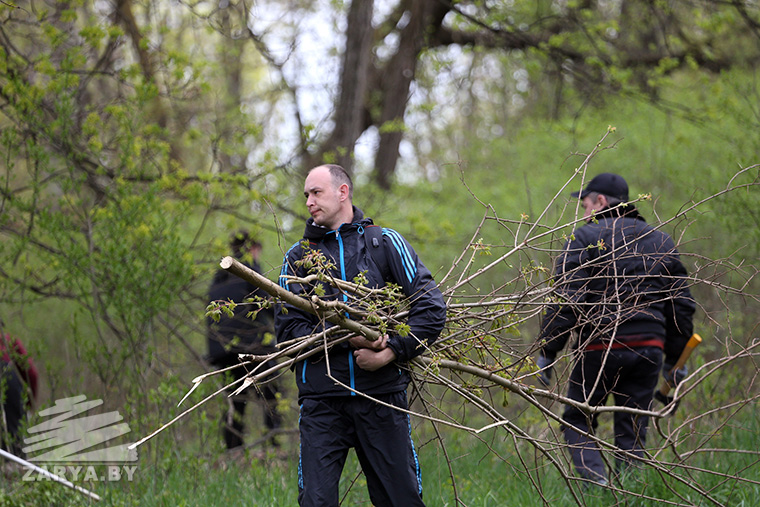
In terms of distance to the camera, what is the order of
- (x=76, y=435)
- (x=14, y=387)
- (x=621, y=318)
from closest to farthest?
(x=621, y=318)
(x=76, y=435)
(x=14, y=387)

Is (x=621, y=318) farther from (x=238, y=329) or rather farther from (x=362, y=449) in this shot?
(x=238, y=329)

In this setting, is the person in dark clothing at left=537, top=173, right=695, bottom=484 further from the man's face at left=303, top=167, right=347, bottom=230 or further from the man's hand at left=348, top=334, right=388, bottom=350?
the man's face at left=303, top=167, right=347, bottom=230

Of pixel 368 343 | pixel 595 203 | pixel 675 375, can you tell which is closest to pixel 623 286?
pixel 595 203

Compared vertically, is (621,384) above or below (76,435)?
below

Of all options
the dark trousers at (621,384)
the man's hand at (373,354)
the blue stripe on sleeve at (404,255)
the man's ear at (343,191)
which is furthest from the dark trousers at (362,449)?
the dark trousers at (621,384)

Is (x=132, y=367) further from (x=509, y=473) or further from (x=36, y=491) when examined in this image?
(x=509, y=473)

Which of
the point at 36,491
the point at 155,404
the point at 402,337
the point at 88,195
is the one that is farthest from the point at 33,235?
the point at 402,337

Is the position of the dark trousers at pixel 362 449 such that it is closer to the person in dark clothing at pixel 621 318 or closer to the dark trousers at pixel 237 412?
the person in dark clothing at pixel 621 318

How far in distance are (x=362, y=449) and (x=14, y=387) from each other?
13.5ft

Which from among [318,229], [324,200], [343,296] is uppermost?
[324,200]

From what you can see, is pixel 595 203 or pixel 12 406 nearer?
pixel 595 203

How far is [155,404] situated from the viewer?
19.2 feet

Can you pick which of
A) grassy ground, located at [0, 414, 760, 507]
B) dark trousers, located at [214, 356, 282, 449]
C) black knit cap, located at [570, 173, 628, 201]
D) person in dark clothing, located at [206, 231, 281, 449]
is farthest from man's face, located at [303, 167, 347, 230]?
dark trousers, located at [214, 356, 282, 449]

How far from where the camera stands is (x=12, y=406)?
246 inches
